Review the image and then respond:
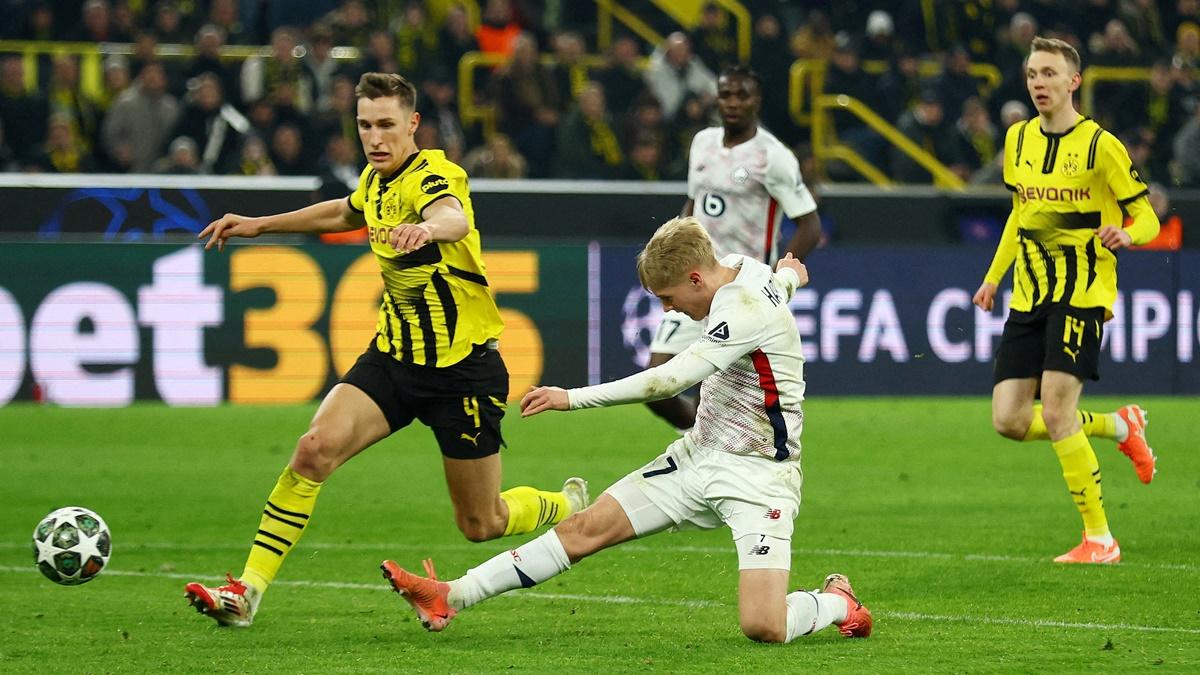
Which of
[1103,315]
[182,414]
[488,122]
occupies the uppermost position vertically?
[488,122]

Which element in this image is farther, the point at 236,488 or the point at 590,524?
the point at 236,488

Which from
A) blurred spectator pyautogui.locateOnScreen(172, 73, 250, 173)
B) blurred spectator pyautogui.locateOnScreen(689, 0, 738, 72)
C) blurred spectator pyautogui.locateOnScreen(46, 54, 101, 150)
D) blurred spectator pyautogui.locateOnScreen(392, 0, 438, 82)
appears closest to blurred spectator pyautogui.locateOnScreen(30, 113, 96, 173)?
blurred spectator pyautogui.locateOnScreen(46, 54, 101, 150)

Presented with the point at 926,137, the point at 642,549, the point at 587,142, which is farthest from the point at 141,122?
the point at 642,549

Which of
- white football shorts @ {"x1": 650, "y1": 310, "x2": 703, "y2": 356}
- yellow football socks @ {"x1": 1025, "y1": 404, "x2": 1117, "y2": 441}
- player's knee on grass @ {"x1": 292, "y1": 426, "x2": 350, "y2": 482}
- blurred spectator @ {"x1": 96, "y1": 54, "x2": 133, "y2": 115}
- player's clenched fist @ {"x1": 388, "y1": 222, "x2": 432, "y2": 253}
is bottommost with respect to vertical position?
yellow football socks @ {"x1": 1025, "y1": 404, "x2": 1117, "y2": 441}

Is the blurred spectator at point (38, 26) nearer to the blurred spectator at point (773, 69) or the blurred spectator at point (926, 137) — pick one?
the blurred spectator at point (773, 69)

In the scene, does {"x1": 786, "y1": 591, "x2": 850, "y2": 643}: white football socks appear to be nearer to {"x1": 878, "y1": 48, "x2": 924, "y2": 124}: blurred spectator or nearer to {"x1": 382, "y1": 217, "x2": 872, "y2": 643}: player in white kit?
{"x1": 382, "y1": 217, "x2": 872, "y2": 643}: player in white kit

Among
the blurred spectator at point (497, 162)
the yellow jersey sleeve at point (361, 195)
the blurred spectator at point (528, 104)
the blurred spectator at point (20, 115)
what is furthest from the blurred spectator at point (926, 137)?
the yellow jersey sleeve at point (361, 195)

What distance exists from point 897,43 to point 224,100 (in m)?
7.89

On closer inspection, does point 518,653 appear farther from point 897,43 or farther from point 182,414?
point 897,43

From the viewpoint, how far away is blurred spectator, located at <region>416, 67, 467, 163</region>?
1828 cm

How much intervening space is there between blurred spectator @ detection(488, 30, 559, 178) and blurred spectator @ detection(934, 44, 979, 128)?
462 centimetres

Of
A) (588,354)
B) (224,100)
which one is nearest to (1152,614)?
(588,354)

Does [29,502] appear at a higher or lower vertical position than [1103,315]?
lower

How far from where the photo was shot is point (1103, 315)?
866 cm
